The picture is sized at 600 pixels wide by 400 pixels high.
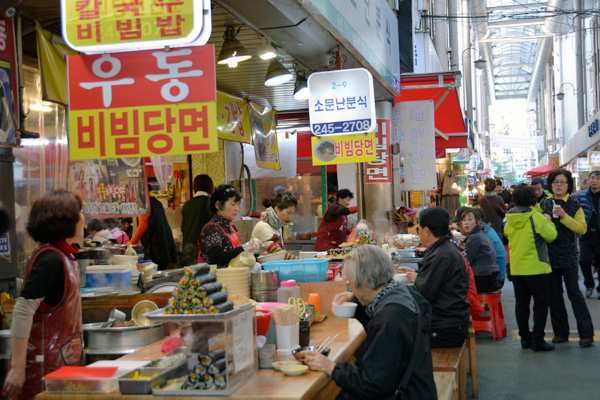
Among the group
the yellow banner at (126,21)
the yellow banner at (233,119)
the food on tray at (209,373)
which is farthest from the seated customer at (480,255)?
the food on tray at (209,373)

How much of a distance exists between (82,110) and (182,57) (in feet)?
2.32

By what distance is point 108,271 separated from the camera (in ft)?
15.2

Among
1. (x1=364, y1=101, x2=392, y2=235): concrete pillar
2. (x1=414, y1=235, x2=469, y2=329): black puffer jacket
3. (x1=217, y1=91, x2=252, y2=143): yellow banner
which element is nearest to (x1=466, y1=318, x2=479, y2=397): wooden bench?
(x1=414, y1=235, x2=469, y2=329): black puffer jacket

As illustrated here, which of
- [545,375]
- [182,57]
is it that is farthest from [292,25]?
[545,375]

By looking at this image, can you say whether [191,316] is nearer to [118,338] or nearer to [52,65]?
[118,338]

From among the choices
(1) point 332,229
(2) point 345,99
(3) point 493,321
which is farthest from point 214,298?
(1) point 332,229

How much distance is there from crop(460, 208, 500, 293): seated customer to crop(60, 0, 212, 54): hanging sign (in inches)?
220

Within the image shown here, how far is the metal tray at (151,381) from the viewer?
2842 millimetres

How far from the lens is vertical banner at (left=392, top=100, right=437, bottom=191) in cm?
1233

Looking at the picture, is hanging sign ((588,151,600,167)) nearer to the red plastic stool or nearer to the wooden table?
the red plastic stool

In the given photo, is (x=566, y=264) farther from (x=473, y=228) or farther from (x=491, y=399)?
(x=491, y=399)

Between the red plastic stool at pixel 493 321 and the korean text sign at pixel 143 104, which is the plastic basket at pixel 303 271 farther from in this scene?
the red plastic stool at pixel 493 321

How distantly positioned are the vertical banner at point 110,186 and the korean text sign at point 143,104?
2.60 m

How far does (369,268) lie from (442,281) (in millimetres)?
2250
